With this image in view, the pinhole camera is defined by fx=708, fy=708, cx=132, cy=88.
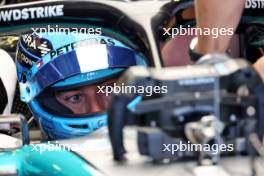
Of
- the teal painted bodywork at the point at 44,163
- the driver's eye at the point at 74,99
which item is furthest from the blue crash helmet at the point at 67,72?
the teal painted bodywork at the point at 44,163

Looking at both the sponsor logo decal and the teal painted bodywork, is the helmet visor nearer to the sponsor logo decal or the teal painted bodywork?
the sponsor logo decal

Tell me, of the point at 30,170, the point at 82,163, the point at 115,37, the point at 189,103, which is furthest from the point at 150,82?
the point at 115,37

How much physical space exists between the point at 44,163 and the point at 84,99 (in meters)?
0.45

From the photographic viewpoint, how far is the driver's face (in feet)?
4.78

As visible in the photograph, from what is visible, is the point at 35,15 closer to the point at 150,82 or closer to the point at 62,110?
the point at 62,110

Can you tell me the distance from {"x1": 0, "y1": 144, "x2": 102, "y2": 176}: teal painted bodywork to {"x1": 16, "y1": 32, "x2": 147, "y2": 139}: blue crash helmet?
0.90 ft

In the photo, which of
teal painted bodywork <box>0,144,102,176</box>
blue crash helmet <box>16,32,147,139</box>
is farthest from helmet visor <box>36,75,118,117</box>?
teal painted bodywork <box>0,144,102,176</box>

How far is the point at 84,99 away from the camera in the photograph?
147cm

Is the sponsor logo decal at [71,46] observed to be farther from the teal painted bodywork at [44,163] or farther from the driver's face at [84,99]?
the teal painted bodywork at [44,163]

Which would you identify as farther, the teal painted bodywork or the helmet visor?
the helmet visor

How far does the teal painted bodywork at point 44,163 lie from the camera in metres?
0.98

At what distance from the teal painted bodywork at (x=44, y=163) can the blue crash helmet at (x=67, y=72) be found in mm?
274

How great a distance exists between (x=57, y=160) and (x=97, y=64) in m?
0.45

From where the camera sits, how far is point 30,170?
106 cm
